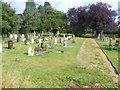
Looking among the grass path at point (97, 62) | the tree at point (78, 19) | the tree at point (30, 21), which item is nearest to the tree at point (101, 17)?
the tree at point (78, 19)

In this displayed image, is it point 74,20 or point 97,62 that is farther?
point 74,20

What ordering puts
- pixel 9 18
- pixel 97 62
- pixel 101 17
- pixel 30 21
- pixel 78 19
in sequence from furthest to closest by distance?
pixel 78 19 → pixel 30 21 → pixel 101 17 → pixel 9 18 → pixel 97 62

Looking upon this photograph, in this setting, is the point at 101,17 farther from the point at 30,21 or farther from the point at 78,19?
the point at 30,21

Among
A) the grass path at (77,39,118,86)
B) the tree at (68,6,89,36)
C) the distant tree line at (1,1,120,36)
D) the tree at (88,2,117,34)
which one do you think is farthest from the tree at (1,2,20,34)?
the grass path at (77,39,118,86)

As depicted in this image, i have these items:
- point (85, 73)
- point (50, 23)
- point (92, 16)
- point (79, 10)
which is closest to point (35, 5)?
point (50, 23)

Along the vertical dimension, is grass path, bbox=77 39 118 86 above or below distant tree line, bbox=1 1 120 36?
below

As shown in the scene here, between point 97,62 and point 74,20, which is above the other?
point 74,20

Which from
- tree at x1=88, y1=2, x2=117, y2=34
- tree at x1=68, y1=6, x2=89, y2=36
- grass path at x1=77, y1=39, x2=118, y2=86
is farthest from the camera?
tree at x1=68, y1=6, x2=89, y2=36

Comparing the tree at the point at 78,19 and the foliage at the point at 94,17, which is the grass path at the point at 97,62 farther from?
the tree at the point at 78,19

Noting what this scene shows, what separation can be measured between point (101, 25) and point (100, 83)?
121 feet

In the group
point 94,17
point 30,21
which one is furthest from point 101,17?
point 30,21

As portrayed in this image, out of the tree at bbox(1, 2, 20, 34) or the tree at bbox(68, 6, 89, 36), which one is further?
the tree at bbox(68, 6, 89, 36)

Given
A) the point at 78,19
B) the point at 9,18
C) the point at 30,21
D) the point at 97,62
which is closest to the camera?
the point at 97,62

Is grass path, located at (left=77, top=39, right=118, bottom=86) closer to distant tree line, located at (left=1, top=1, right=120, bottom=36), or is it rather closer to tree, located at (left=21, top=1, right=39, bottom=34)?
distant tree line, located at (left=1, top=1, right=120, bottom=36)
